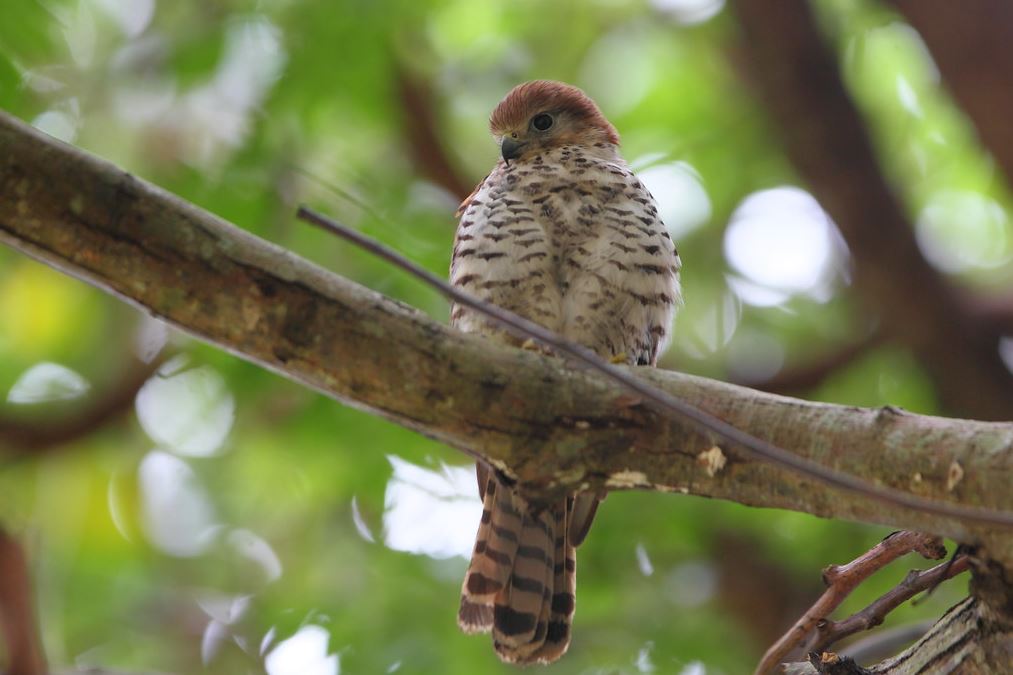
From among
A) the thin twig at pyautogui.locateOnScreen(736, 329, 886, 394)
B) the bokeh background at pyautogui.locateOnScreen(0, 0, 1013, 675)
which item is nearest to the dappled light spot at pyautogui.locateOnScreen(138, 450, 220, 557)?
the bokeh background at pyautogui.locateOnScreen(0, 0, 1013, 675)

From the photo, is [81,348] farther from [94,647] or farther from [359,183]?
[359,183]

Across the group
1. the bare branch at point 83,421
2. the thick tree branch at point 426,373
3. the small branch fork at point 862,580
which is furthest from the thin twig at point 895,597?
the bare branch at point 83,421

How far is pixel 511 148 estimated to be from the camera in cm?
443

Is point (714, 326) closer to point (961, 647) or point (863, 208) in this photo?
point (863, 208)

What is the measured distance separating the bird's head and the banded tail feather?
146 centimetres

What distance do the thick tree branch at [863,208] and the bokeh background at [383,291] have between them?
0.16 metres

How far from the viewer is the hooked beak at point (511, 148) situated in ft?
14.5

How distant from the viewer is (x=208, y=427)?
18.4 ft

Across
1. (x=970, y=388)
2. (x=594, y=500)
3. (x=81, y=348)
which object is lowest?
(x=594, y=500)

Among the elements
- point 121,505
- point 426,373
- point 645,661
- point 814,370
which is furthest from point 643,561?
point 426,373

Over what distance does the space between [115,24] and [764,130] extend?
351 centimetres

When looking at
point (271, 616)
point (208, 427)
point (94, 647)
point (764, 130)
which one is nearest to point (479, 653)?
point (271, 616)

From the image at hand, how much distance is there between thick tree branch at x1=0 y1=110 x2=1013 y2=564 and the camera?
2201 millimetres

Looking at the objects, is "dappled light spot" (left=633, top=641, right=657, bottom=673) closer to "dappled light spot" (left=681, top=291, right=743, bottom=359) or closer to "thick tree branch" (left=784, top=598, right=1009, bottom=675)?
"dappled light spot" (left=681, top=291, right=743, bottom=359)
